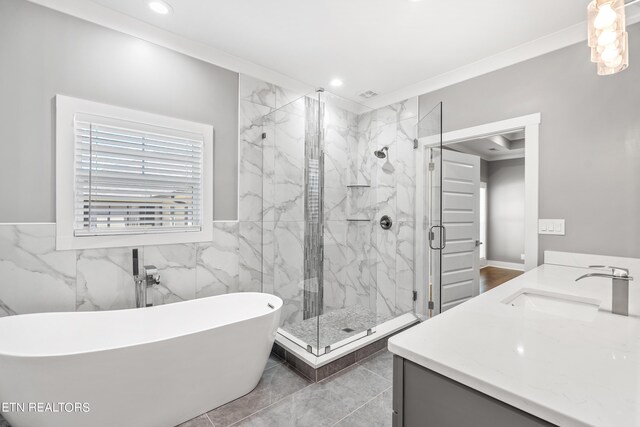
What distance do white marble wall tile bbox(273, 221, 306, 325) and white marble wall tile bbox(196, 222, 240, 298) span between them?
0.37m

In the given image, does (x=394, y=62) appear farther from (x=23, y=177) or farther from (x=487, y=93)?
(x=23, y=177)

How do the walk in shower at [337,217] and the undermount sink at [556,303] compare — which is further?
the walk in shower at [337,217]

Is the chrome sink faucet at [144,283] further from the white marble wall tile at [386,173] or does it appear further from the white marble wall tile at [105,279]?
the white marble wall tile at [386,173]

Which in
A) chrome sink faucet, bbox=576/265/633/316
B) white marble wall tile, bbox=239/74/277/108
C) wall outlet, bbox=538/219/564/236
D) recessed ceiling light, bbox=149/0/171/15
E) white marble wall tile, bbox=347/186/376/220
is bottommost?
chrome sink faucet, bbox=576/265/633/316

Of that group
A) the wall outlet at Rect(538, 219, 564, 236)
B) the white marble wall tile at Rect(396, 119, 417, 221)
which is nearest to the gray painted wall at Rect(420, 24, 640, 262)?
the wall outlet at Rect(538, 219, 564, 236)

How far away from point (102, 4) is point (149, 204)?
1.42 m

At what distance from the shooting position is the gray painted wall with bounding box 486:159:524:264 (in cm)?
619

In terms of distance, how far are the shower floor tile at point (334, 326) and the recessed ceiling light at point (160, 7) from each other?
2562mm

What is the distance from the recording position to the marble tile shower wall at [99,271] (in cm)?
181

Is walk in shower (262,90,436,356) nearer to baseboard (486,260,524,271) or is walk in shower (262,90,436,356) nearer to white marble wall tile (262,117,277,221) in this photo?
white marble wall tile (262,117,277,221)

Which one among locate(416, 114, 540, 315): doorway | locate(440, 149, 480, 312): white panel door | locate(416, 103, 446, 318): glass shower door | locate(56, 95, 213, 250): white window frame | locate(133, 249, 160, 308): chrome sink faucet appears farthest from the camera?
locate(440, 149, 480, 312): white panel door

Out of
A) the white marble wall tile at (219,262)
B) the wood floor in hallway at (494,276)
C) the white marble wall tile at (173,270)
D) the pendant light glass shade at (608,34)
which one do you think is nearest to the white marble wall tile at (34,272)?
the white marble wall tile at (173,270)

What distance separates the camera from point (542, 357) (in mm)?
793

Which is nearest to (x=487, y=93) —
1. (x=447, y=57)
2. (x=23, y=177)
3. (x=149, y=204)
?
(x=447, y=57)
